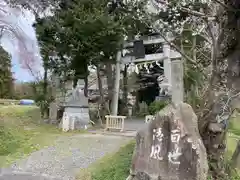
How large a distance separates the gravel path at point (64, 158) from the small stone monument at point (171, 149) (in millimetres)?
1737

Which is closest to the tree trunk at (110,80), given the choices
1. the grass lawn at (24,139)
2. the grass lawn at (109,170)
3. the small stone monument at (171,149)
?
the grass lawn at (24,139)

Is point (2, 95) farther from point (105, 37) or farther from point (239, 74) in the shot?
point (239, 74)

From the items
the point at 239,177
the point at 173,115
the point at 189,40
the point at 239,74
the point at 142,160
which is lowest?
the point at 239,177

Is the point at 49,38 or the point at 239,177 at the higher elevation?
the point at 49,38

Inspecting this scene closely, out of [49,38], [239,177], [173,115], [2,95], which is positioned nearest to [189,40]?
[49,38]

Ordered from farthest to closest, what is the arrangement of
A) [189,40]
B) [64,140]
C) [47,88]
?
[47,88], [189,40], [64,140]

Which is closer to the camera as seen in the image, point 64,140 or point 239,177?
point 239,177

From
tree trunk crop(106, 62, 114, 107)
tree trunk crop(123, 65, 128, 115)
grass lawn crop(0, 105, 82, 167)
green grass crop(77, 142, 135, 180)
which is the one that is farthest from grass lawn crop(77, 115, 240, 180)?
tree trunk crop(123, 65, 128, 115)

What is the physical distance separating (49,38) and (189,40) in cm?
527

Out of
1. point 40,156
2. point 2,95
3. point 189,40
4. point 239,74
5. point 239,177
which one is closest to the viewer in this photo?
point 239,74

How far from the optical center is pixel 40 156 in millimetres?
6746

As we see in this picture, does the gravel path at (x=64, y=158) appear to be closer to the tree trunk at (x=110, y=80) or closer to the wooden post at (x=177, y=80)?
the wooden post at (x=177, y=80)

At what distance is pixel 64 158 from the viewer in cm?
656

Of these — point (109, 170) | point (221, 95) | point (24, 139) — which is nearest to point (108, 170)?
point (109, 170)
